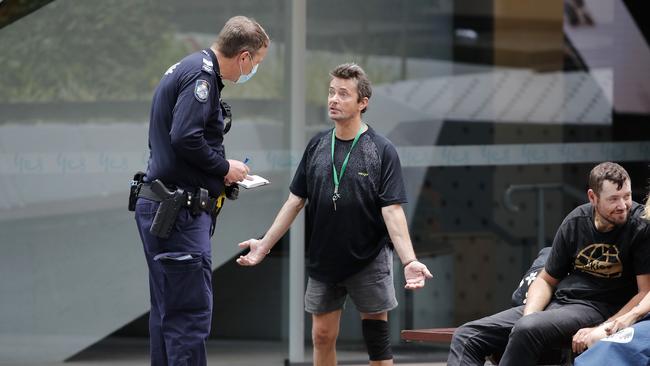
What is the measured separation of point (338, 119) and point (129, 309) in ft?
10.2

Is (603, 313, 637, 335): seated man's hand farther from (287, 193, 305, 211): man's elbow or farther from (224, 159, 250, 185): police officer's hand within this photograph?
(224, 159, 250, 185): police officer's hand

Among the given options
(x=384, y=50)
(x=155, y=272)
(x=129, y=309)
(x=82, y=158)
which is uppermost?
(x=384, y=50)

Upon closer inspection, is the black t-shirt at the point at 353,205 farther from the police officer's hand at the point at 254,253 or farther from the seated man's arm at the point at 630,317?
the seated man's arm at the point at 630,317

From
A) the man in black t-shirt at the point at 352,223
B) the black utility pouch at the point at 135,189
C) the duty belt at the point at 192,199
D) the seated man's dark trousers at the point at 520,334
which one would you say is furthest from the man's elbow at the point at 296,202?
the seated man's dark trousers at the point at 520,334

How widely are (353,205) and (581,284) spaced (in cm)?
122

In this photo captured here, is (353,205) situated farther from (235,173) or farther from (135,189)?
(135,189)

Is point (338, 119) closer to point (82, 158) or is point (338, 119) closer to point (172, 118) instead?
point (172, 118)

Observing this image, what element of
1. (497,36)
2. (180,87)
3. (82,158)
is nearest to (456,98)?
(497,36)

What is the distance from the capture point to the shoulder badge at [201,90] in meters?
5.73

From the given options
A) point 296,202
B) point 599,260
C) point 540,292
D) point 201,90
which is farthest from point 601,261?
point 201,90

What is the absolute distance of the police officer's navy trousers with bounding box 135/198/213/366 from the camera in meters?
5.80

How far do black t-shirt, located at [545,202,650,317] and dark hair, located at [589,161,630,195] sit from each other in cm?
19

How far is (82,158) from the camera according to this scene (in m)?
8.66

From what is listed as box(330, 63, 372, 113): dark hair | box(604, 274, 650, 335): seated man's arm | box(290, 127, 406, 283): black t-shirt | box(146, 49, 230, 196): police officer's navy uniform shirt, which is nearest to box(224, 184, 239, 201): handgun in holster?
box(146, 49, 230, 196): police officer's navy uniform shirt
